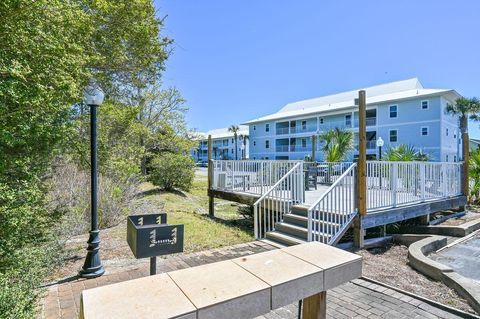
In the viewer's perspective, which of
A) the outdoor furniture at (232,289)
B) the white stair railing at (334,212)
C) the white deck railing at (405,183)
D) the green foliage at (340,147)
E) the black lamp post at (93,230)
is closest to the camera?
the outdoor furniture at (232,289)

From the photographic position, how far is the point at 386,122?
26984mm

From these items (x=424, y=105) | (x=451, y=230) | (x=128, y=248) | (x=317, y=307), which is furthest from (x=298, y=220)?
(x=424, y=105)

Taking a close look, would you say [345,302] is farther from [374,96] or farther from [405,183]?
[374,96]

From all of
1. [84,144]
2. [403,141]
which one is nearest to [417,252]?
[84,144]

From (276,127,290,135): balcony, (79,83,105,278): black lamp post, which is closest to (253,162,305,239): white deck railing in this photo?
(79,83,105,278): black lamp post

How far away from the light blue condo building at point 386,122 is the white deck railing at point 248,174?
12011 millimetres

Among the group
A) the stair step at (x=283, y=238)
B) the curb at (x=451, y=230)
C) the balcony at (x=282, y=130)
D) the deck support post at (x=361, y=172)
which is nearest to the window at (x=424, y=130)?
the balcony at (x=282, y=130)

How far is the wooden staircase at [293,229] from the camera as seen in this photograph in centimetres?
572

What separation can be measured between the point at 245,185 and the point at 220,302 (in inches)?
311

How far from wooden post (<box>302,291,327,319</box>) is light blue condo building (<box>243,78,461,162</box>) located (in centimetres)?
1793

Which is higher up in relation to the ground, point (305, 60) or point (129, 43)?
point (305, 60)

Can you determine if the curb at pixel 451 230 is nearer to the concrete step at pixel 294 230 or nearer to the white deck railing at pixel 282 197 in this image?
the white deck railing at pixel 282 197

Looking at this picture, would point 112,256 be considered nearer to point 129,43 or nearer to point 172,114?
point 129,43

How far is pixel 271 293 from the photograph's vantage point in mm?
1687
